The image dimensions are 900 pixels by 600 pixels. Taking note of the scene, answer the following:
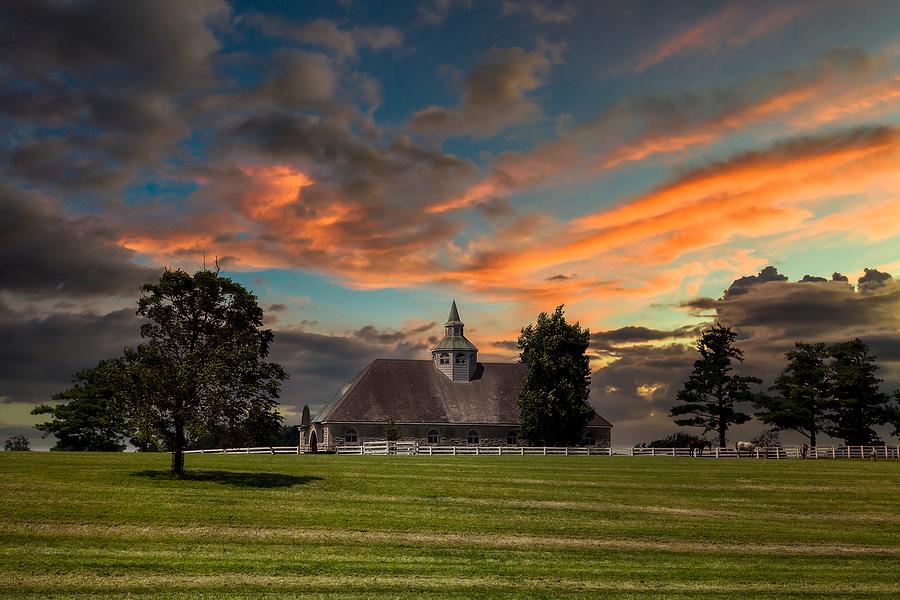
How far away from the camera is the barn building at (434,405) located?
261 ft

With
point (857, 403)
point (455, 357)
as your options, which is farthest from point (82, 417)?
point (857, 403)

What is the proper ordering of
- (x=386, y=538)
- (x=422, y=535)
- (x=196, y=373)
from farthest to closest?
(x=196, y=373) < (x=422, y=535) < (x=386, y=538)

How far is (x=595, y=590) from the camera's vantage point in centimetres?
1939

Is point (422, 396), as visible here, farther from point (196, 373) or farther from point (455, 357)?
point (196, 373)

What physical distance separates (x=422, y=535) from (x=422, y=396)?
59.7 metres

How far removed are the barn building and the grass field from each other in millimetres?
38136

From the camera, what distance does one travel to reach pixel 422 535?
24703mm

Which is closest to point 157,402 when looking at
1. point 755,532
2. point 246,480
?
point 246,480

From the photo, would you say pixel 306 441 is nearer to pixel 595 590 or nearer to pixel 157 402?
pixel 157 402

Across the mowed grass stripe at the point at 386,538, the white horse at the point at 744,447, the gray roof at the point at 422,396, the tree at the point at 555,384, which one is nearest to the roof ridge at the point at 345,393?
the gray roof at the point at 422,396

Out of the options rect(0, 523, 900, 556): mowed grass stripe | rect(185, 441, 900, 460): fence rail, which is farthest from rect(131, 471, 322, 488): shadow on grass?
rect(185, 441, 900, 460): fence rail

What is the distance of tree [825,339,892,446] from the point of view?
3305 inches

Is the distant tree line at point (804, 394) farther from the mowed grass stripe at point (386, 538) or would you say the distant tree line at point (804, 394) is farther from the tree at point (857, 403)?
the mowed grass stripe at point (386, 538)

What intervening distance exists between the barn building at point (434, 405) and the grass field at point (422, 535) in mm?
38136
